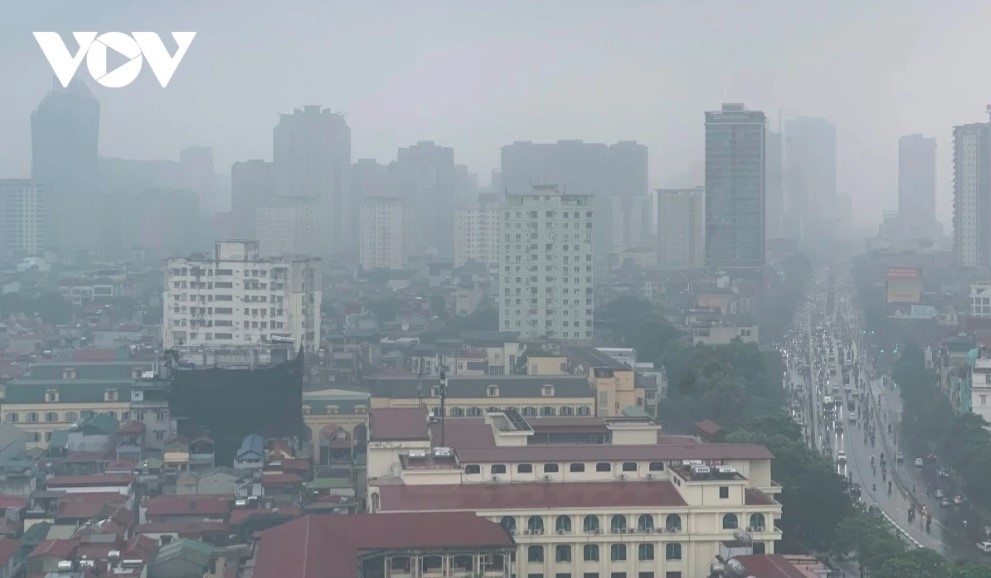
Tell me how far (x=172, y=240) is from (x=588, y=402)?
21.9 metres

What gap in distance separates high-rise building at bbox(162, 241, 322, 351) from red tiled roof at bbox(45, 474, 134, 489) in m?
3.42

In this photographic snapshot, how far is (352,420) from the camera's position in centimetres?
953

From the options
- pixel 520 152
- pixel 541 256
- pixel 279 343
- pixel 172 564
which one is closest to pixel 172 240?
pixel 520 152

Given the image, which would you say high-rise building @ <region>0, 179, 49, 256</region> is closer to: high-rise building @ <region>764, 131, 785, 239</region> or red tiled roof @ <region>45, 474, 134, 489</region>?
high-rise building @ <region>764, 131, 785, 239</region>

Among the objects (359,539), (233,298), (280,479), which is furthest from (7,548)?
(233,298)

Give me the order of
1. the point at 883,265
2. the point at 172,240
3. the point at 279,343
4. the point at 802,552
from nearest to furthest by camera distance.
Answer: the point at 802,552 < the point at 279,343 < the point at 883,265 < the point at 172,240

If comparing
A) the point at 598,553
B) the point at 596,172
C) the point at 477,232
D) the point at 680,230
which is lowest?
the point at 598,553

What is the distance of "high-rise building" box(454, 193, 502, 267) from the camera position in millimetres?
26625

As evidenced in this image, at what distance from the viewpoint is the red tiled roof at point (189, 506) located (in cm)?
698

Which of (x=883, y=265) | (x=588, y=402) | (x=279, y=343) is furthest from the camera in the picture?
(x=883, y=265)

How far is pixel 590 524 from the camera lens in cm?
557

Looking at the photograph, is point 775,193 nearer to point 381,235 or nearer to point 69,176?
point 381,235

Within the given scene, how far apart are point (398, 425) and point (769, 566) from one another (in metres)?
2.12

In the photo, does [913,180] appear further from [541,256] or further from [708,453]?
[708,453]
